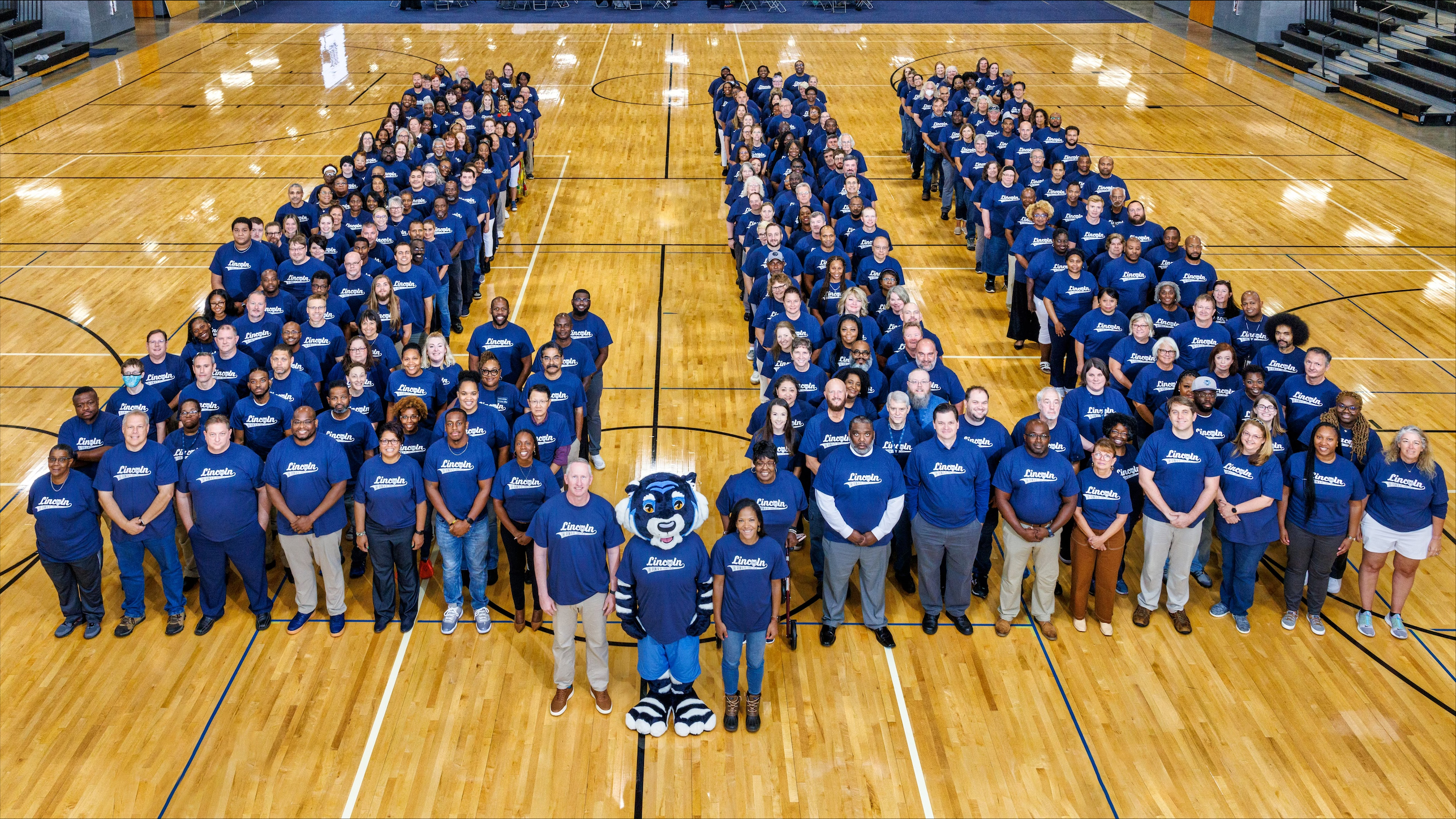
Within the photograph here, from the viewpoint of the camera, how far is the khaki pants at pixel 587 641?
24.9 feet

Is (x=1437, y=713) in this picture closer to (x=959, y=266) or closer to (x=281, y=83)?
(x=959, y=266)

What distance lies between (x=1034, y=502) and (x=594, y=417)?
15.2 ft

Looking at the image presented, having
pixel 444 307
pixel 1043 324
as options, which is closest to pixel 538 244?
pixel 444 307

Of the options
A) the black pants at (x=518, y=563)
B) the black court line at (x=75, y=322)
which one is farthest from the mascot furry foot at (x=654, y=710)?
the black court line at (x=75, y=322)

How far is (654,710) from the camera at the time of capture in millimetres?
7699

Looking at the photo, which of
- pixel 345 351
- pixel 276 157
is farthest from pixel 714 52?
pixel 345 351

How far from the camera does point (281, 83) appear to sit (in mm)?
28172

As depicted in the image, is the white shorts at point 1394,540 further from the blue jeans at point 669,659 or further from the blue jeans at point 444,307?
the blue jeans at point 444,307

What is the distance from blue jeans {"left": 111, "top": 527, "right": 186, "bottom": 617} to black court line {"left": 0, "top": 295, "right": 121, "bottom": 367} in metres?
5.55

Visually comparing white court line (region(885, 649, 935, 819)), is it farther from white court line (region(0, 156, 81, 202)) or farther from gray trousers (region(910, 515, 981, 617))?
white court line (region(0, 156, 81, 202))

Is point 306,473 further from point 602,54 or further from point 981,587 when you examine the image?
point 602,54

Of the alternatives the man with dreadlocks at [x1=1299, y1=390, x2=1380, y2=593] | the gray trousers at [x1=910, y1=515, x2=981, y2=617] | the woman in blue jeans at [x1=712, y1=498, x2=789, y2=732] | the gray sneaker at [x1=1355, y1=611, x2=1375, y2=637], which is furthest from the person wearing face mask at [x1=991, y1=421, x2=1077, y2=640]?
the gray sneaker at [x1=1355, y1=611, x2=1375, y2=637]

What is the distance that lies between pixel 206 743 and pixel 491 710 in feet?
6.18

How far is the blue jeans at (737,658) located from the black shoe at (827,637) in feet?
3.20
